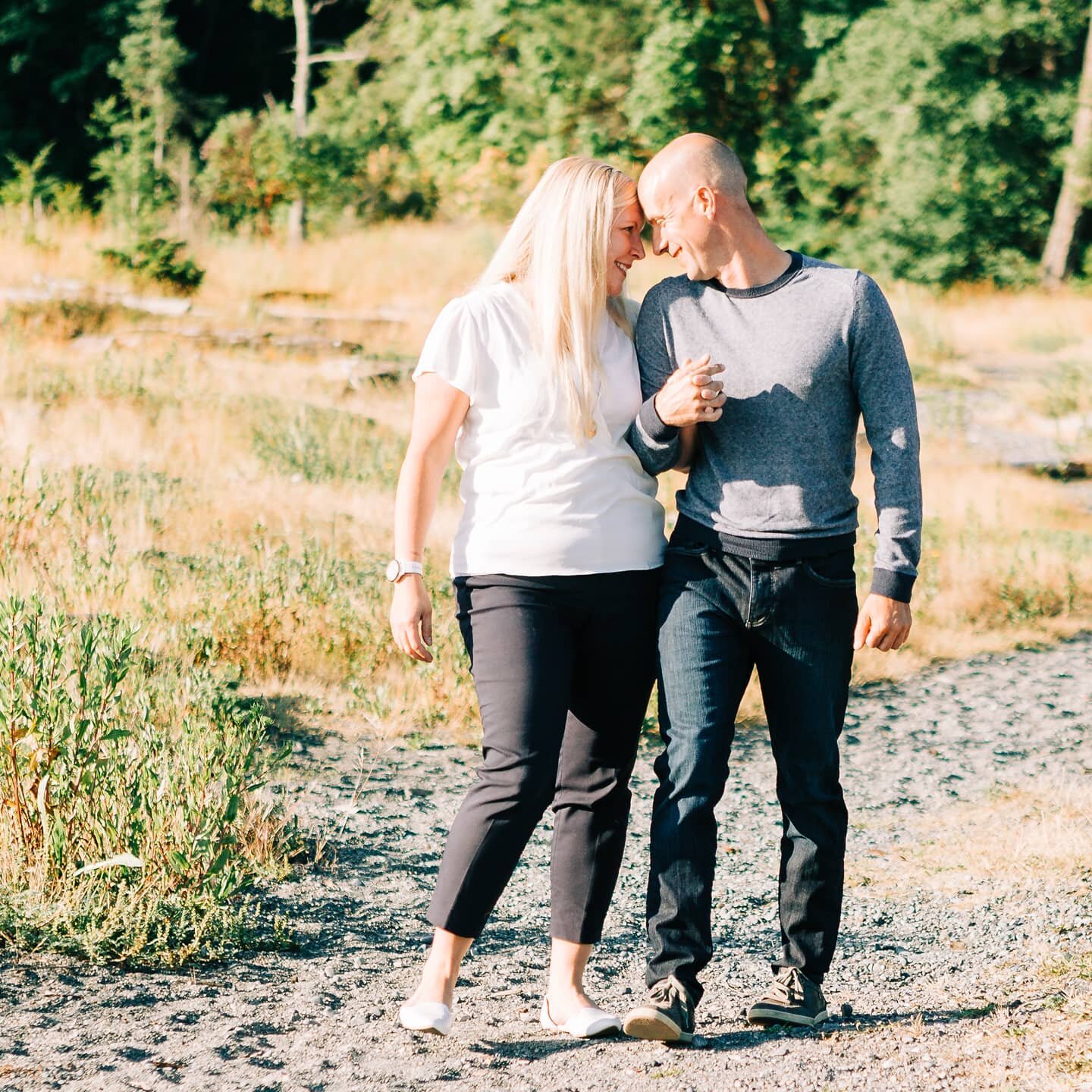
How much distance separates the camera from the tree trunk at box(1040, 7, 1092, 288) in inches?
985

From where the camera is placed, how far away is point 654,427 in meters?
2.72

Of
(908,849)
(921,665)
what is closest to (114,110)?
(921,665)

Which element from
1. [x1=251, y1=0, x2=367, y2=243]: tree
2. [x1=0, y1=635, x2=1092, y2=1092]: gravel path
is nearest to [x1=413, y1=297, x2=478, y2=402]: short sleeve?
[x1=0, y1=635, x2=1092, y2=1092]: gravel path

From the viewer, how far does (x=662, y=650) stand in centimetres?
282

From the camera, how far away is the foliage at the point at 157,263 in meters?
14.9

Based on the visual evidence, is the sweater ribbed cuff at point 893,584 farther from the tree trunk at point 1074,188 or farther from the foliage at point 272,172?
the tree trunk at point 1074,188

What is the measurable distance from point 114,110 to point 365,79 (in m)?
7.01

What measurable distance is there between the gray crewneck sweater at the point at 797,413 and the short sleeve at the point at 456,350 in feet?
1.18

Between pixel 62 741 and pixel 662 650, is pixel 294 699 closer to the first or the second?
pixel 62 741

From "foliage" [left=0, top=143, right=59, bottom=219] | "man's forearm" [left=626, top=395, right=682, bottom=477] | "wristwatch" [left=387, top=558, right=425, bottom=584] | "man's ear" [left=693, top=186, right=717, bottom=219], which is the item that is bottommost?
"wristwatch" [left=387, top=558, right=425, bottom=584]

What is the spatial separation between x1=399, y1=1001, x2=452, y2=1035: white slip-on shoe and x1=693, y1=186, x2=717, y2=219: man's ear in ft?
5.57

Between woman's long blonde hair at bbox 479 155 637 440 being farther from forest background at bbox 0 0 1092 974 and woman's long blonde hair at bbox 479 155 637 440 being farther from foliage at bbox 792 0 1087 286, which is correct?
foliage at bbox 792 0 1087 286

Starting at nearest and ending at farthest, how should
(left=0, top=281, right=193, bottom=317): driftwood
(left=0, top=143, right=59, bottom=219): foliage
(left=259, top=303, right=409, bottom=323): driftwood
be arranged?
(left=0, top=281, right=193, bottom=317): driftwood, (left=259, top=303, right=409, bottom=323): driftwood, (left=0, top=143, right=59, bottom=219): foliage

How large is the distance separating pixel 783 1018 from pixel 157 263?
1383 centimetres
